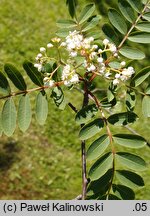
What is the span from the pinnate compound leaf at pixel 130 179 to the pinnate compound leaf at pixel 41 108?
35cm

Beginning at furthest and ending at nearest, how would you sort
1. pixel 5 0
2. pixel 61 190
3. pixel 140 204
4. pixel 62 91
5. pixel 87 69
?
pixel 5 0, pixel 61 190, pixel 140 204, pixel 62 91, pixel 87 69

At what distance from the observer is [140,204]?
5.57 ft

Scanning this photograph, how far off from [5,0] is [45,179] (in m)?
1.76

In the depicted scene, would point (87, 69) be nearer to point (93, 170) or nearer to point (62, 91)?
point (62, 91)

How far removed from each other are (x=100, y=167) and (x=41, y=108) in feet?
0.98

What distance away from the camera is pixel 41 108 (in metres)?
1.58

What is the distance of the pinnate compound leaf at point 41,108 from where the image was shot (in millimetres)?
1576

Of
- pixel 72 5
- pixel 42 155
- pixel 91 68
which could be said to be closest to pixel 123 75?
pixel 91 68

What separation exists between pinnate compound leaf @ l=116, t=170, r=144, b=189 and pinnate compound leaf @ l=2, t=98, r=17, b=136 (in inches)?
16.9

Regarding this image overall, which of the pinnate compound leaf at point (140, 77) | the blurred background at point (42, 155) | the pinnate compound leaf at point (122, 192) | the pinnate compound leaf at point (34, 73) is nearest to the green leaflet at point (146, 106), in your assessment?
the pinnate compound leaf at point (140, 77)

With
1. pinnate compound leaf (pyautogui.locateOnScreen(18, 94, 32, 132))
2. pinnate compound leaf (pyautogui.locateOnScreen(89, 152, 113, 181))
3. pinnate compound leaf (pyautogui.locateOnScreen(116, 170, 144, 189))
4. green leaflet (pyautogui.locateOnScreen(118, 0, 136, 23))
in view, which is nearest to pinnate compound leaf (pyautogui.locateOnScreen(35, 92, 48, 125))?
pinnate compound leaf (pyautogui.locateOnScreen(18, 94, 32, 132))

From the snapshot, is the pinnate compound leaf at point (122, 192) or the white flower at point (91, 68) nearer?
the white flower at point (91, 68)

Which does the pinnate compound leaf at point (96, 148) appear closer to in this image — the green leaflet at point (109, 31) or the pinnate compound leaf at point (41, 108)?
the pinnate compound leaf at point (41, 108)

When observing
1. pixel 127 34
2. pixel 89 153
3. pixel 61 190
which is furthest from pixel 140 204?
pixel 61 190
